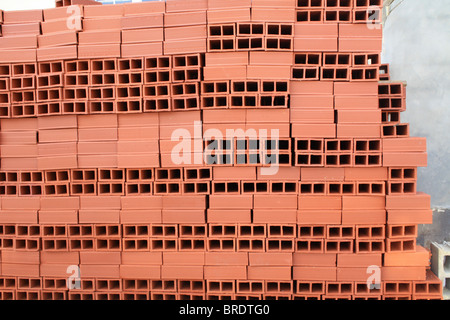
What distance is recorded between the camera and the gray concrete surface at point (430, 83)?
5.68 m

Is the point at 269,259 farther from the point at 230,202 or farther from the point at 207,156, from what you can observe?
Result: the point at 207,156

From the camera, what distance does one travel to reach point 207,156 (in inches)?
163

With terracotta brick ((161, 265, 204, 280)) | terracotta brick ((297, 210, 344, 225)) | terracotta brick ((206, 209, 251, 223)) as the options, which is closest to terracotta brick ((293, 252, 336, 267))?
terracotta brick ((297, 210, 344, 225))

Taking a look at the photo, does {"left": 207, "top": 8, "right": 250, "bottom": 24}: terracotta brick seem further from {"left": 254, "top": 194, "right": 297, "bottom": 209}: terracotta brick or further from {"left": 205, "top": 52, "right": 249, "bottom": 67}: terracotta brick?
{"left": 254, "top": 194, "right": 297, "bottom": 209}: terracotta brick

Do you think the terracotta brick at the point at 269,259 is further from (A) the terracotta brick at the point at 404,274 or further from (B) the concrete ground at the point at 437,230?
(B) the concrete ground at the point at 437,230

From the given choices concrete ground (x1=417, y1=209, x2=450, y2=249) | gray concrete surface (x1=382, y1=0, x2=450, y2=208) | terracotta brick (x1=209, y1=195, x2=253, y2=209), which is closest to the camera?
terracotta brick (x1=209, y1=195, x2=253, y2=209)

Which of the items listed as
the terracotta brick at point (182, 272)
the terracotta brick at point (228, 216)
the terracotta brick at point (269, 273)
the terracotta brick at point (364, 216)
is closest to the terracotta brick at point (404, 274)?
the terracotta brick at point (364, 216)

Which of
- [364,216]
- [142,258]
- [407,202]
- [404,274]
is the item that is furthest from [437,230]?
[142,258]

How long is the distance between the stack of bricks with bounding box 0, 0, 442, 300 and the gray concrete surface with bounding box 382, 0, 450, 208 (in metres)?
2.05

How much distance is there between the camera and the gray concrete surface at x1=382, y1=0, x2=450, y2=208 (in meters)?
5.68

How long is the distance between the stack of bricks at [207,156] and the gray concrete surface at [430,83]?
2.05m

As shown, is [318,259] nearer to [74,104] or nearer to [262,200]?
[262,200]

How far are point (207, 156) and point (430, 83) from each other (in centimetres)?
495

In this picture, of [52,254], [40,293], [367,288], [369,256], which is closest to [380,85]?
[369,256]
